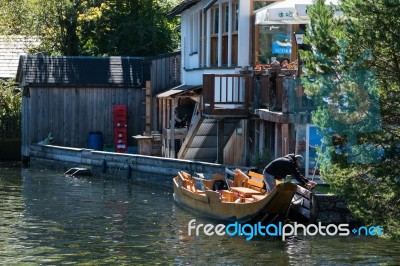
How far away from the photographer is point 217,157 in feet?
104

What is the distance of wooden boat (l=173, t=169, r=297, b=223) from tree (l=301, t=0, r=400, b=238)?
16.1 feet

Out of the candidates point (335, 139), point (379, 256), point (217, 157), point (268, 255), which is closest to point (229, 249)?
point (268, 255)

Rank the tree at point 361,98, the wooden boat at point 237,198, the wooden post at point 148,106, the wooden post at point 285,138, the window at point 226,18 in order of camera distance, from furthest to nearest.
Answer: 1. the wooden post at point 148,106
2. the window at point 226,18
3. the wooden post at point 285,138
4. the wooden boat at point 237,198
5. the tree at point 361,98

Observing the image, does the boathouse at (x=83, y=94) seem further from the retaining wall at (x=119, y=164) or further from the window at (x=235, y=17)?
the window at (x=235, y=17)

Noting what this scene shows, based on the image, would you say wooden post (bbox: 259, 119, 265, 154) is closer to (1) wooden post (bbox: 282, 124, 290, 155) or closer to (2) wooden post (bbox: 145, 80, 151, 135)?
(1) wooden post (bbox: 282, 124, 290, 155)

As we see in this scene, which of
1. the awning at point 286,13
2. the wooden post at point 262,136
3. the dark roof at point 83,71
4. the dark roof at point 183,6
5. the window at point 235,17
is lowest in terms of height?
the wooden post at point 262,136

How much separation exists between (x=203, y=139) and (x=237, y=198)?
9728mm

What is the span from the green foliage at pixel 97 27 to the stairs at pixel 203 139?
1278 centimetres

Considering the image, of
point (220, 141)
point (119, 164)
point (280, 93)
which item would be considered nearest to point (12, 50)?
point (119, 164)

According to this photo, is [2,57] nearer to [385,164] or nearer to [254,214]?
[254,214]

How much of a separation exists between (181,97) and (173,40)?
12.9 m

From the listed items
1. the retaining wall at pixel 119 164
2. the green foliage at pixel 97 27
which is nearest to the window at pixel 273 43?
the retaining wall at pixel 119 164

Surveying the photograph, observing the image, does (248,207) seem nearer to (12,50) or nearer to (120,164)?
(120,164)

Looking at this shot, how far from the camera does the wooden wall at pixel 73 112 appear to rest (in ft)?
133
